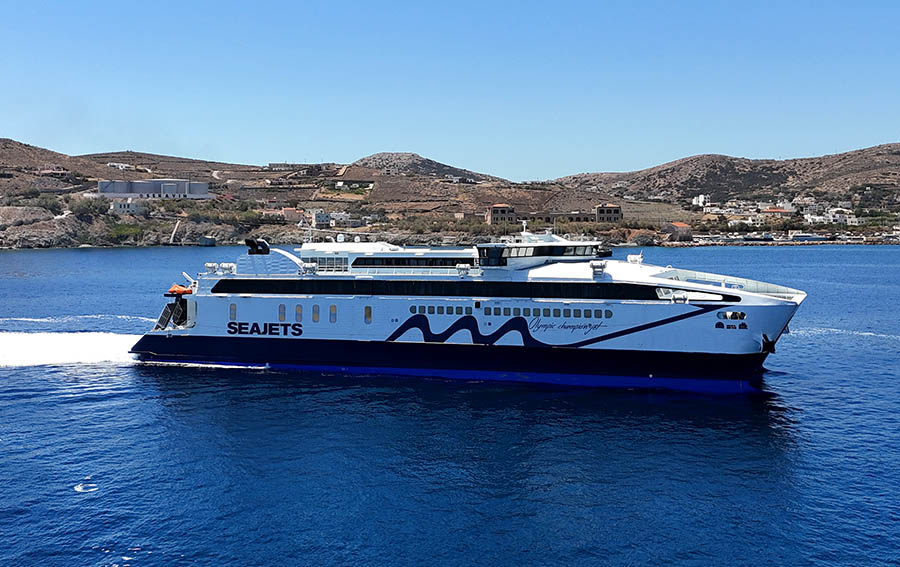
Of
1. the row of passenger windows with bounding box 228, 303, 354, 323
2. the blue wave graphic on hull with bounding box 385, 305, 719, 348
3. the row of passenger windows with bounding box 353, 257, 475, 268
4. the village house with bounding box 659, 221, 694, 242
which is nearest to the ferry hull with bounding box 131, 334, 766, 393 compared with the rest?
the blue wave graphic on hull with bounding box 385, 305, 719, 348

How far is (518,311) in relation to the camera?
30.8 m

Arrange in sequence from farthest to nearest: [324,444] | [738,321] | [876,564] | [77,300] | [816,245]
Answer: [816,245], [77,300], [738,321], [324,444], [876,564]

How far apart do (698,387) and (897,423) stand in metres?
7.00

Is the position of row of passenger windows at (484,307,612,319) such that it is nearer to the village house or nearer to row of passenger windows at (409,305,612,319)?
row of passenger windows at (409,305,612,319)

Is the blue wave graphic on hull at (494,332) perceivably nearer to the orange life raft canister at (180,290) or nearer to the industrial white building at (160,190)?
the orange life raft canister at (180,290)

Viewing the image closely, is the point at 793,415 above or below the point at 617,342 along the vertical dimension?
below

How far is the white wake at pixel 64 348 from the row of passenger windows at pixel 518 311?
1577cm

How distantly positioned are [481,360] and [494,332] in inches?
54.8

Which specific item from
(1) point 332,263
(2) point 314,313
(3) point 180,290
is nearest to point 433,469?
(2) point 314,313

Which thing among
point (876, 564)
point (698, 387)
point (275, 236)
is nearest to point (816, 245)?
point (275, 236)

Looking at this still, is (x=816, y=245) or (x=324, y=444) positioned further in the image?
(x=816, y=245)

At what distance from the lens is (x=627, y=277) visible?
98.6ft

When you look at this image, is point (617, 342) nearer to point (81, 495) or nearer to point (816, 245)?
point (81, 495)

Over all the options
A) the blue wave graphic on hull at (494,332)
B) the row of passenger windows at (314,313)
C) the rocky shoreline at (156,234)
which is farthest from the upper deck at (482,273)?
the rocky shoreline at (156,234)
